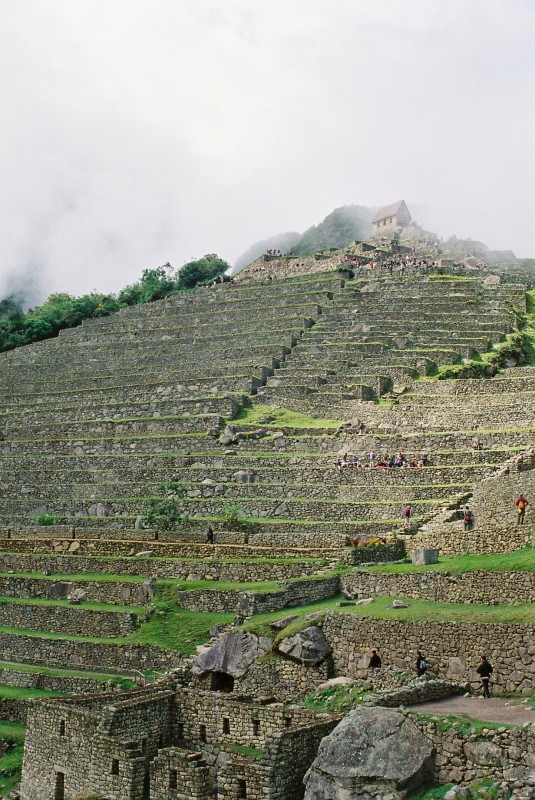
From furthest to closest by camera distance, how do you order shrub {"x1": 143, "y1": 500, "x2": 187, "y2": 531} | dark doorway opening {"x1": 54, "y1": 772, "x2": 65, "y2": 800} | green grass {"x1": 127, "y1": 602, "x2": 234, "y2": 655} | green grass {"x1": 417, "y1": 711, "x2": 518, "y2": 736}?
shrub {"x1": 143, "y1": 500, "x2": 187, "y2": 531} < green grass {"x1": 127, "y1": 602, "x2": 234, "y2": 655} < dark doorway opening {"x1": 54, "y1": 772, "x2": 65, "y2": 800} < green grass {"x1": 417, "y1": 711, "x2": 518, "y2": 736}

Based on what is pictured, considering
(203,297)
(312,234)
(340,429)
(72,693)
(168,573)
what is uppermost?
(312,234)

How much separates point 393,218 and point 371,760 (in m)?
83.3

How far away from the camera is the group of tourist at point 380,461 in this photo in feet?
119

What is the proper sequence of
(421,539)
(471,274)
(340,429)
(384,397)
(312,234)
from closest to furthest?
(421,539)
(340,429)
(384,397)
(471,274)
(312,234)

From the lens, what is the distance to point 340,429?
41.3 metres

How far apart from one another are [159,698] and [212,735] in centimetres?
154

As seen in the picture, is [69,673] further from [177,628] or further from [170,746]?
[170,746]

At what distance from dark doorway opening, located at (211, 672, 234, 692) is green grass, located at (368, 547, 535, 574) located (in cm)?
390

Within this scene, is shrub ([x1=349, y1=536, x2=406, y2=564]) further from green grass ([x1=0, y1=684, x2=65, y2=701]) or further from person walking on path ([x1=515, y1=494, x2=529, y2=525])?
green grass ([x1=0, y1=684, x2=65, y2=701])

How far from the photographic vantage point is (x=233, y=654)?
25.6 meters

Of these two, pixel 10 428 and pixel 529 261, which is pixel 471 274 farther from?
pixel 10 428

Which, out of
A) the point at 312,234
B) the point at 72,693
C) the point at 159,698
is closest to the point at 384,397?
the point at 72,693

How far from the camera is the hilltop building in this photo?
325ft

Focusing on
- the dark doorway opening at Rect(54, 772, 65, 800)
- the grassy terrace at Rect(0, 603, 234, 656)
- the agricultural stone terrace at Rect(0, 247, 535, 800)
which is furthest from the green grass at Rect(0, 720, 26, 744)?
the dark doorway opening at Rect(54, 772, 65, 800)
